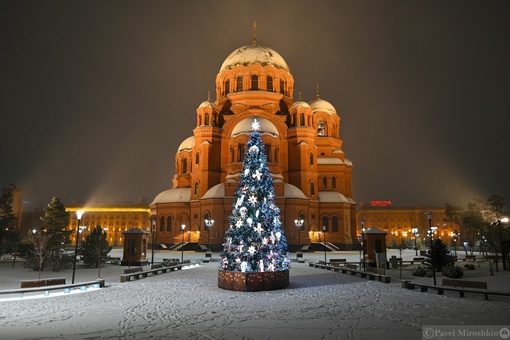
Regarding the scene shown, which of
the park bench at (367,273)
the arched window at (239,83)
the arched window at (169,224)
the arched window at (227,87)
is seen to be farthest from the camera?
the arched window at (227,87)

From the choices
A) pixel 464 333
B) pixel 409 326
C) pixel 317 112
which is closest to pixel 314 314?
pixel 409 326

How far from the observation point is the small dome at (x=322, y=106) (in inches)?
2183

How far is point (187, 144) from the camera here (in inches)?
2163

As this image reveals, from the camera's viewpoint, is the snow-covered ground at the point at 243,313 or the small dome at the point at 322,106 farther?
the small dome at the point at 322,106

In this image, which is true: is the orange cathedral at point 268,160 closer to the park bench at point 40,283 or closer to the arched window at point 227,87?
the arched window at point 227,87

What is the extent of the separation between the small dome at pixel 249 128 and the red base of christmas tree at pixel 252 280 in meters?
30.1

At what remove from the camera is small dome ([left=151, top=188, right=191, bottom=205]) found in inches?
1941

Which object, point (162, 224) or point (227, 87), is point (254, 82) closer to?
point (227, 87)

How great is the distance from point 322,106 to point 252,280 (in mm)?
44137

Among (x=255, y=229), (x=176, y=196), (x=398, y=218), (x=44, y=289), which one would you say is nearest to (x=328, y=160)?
(x=176, y=196)

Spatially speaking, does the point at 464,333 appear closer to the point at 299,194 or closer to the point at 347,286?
the point at 347,286

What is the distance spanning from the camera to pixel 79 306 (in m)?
12.0

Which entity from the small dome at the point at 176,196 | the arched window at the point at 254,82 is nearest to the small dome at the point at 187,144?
the small dome at the point at 176,196

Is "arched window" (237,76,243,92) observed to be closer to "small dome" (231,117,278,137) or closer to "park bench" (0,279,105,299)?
"small dome" (231,117,278,137)
